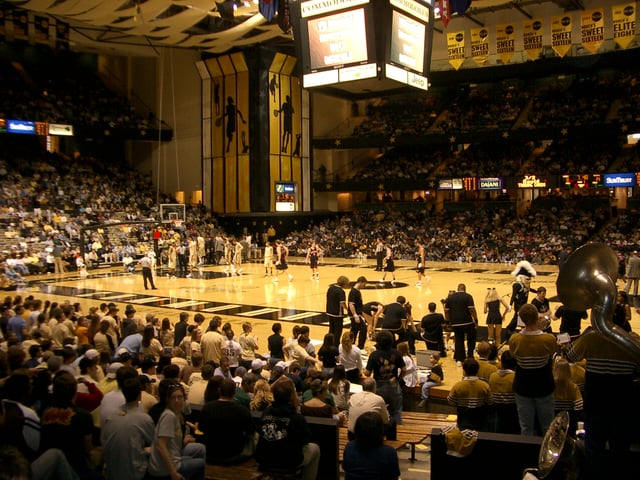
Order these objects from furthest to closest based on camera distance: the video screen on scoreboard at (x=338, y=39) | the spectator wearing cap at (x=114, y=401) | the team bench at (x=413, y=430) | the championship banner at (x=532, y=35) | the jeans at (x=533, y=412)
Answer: the championship banner at (x=532, y=35) < the video screen on scoreboard at (x=338, y=39) < the team bench at (x=413, y=430) < the jeans at (x=533, y=412) < the spectator wearing cap at (x=114, y=401)

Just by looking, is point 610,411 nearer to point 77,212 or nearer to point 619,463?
point 619,463

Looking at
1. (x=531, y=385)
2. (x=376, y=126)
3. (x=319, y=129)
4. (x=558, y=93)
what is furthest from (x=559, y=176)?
(x=531, y=385)

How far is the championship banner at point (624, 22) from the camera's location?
23.2 meters

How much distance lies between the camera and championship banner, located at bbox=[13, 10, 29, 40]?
34.2 meters

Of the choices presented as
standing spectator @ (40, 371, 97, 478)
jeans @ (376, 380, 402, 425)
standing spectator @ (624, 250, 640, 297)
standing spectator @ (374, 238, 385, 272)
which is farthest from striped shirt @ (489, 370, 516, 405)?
standing spectator @ (374, 238, 385, 272)

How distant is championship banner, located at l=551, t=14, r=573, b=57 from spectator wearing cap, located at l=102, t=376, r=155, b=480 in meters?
24.7

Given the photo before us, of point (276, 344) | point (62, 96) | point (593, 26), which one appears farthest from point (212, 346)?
point (62, 96)

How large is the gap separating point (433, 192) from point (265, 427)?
39.7m

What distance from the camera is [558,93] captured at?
39875 mm

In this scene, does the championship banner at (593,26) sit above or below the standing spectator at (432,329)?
above

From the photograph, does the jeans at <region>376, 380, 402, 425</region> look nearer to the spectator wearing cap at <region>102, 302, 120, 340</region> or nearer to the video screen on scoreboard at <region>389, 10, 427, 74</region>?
the spectator wearing cap at <region>102, 302, 120, 340</region>

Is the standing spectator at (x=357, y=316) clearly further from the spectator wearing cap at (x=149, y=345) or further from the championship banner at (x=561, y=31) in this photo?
the championship banner at (x=561, y=31)

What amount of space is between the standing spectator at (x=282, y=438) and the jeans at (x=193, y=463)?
44 cm

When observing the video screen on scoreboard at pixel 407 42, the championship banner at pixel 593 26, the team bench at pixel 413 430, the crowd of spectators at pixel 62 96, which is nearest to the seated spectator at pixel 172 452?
the team bench at pixel 413 430
